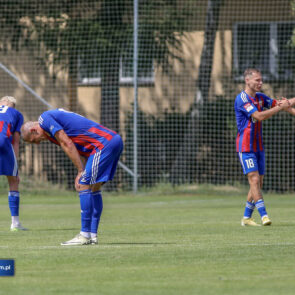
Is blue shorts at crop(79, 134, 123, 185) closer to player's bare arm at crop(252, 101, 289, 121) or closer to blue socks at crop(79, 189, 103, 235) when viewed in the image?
blue socks at crop(79, 189, 103, 235)

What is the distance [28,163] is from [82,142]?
47.3 ft

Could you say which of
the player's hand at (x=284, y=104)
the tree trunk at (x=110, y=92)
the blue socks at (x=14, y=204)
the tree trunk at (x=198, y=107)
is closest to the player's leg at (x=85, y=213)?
the blue socks at (x=14, y=204)

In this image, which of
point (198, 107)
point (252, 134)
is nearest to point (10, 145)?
point (252, 134)

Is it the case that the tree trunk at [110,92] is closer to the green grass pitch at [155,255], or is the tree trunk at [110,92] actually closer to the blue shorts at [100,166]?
the green grass pitch at [155,255]

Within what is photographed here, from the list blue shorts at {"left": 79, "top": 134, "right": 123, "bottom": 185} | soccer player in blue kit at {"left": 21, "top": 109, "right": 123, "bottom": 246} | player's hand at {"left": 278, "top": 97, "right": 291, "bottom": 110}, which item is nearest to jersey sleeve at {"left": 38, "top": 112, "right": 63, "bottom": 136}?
soccer player in blue kit at {"left": 21, "top": 109, "right": 123, "bottom": 246}

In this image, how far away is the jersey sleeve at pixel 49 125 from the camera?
370 inches

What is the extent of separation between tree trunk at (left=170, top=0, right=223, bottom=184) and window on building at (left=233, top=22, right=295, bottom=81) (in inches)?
29.9

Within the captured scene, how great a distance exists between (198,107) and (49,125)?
13373 millimetres

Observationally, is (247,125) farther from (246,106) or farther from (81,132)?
(81,132)

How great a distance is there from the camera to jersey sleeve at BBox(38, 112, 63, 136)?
9406mm

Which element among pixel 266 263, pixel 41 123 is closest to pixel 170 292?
pixel 266 263

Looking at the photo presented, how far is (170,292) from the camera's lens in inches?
249

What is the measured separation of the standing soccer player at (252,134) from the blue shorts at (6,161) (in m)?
3.14

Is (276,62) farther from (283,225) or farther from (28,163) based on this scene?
(283,225)
